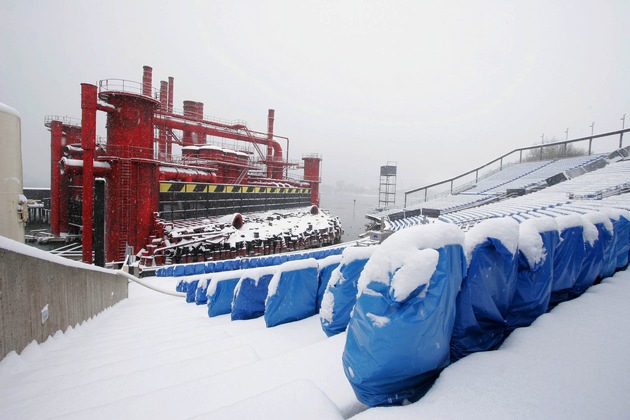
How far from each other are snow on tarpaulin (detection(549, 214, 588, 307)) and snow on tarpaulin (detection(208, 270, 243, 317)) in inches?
175

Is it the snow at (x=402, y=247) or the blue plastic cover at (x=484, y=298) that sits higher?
the snow at (x=402, y=247)

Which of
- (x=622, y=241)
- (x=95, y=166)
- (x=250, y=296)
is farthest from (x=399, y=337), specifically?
(x=95, y=166)

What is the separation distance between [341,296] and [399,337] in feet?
4.00

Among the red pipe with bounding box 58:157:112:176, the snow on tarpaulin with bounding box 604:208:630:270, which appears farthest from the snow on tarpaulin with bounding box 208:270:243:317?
the red pipe with bounding box 58:157:112:176

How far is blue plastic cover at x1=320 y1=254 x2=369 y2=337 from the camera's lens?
2.62 meters

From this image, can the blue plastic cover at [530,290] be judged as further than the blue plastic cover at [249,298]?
No

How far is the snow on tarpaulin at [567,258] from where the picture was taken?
2.59 metres

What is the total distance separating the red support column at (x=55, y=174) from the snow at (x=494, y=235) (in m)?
27.0

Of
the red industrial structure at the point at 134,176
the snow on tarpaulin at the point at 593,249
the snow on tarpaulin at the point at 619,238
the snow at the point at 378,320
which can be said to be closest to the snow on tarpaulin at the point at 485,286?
the snow at the point at 378,320

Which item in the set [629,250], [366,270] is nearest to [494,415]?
[366,270]

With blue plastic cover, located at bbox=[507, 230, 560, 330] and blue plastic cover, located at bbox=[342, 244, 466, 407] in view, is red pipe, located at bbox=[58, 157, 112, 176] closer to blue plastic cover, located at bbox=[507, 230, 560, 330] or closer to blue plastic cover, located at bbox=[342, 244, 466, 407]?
blue plastic cover, located at bbox=[342, 244, 466, 407]

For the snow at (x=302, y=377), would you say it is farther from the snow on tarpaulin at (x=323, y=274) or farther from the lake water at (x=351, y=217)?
the lake water at (x=351, y=217)

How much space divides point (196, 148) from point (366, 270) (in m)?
25.3

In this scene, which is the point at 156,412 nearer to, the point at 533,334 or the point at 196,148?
the point at 533,334
